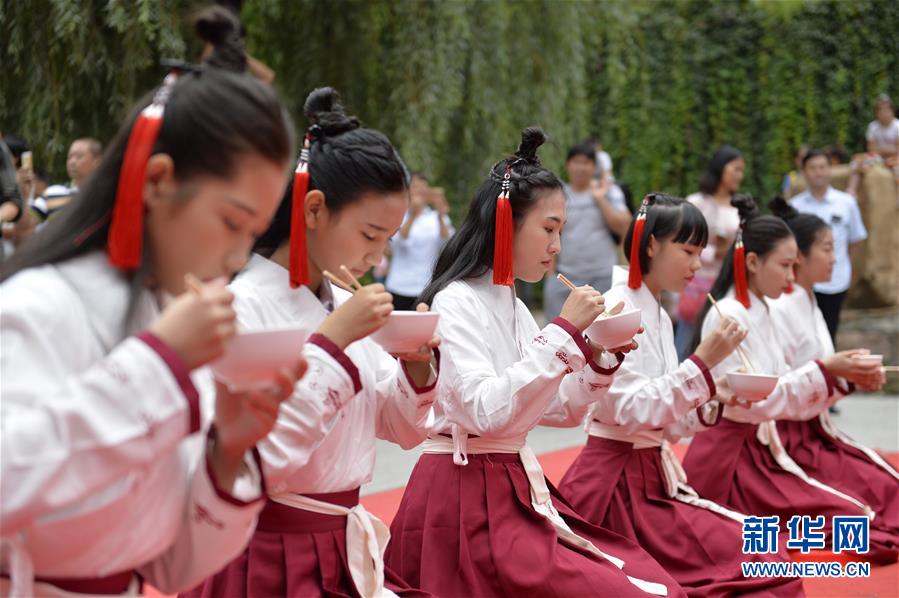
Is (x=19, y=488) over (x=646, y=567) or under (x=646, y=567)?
over

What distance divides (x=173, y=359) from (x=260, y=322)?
75 centimetres

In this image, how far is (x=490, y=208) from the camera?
2.67m

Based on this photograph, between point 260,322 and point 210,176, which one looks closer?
point 210,176

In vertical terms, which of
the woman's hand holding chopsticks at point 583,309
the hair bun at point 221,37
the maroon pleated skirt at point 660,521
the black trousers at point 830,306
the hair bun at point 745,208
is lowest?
the black trousers at point 830,306

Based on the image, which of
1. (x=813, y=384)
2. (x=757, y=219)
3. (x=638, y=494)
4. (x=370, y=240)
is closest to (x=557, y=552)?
(x=638, y=494)

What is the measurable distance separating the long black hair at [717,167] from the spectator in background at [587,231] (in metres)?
0.53

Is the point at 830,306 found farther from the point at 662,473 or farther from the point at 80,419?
the point at 80,419

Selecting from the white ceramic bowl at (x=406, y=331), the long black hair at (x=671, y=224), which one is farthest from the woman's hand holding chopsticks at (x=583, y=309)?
the long black hair at (x=671, y=224)

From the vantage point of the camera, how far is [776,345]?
3.92 metres

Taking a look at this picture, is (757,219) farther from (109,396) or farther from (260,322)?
(109,396)

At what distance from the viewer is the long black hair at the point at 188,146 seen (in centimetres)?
136

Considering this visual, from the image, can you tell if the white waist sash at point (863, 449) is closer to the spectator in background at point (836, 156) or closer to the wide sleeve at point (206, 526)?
the wide sleeve at point (206, 526)

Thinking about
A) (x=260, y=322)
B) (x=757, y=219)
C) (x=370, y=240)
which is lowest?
(x=757, y=219)

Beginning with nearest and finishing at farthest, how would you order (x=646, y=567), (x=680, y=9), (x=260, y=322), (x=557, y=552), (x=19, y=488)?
(x=19, y=488), (x=260, y=322), (x=557, y=552), (x=646, y=567), (x=680, y=9)
